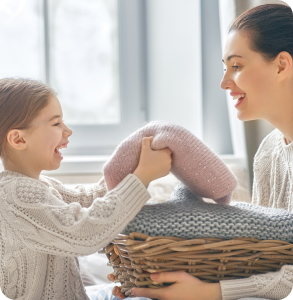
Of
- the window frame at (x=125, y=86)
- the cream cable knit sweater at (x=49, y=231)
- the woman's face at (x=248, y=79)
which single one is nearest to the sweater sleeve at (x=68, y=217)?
the cream cable knit sweater at (x=49, y=231)

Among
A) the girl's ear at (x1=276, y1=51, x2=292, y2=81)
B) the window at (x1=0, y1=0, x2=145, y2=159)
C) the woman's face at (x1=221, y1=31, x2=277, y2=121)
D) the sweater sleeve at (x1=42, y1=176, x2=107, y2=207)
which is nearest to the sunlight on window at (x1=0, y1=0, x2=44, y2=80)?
the window at (x1=0, y1=0, x2=145, y2=159)

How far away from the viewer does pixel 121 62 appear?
2000 millimetres

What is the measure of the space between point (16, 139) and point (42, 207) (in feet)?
0.68

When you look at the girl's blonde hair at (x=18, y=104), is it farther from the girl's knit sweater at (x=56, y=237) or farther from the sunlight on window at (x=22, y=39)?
the sunlight on window at (x=22, y=39)

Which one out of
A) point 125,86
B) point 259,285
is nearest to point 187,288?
point 259,285

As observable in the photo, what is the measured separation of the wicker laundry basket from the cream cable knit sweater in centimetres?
6

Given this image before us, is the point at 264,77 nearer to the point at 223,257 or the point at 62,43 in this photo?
the point at 223,257

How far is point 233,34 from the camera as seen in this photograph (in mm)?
936

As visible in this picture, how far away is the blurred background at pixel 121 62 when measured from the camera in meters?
1.88

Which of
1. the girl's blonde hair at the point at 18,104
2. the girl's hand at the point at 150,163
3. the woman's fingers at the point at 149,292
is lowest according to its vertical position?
the woman's fingers at the point at 149,292

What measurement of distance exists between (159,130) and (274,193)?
48cm

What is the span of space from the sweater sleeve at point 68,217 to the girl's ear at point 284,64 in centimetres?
48

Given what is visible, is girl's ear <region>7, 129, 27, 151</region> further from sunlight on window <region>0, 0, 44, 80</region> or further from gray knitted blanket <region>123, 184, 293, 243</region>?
sunlight on window <region>0, 0, 44, 80</region>

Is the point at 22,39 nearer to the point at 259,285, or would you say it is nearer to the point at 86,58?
the point at 86,58
